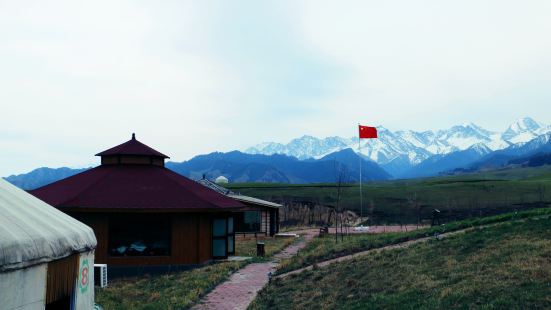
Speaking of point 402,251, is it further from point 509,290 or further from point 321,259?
point 509,290

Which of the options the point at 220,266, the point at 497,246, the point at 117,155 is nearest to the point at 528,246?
the point at 497,246

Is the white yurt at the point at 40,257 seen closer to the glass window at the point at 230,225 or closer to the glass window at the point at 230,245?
Answer: the glass window at the point at 230,225

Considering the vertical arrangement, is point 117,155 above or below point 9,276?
above

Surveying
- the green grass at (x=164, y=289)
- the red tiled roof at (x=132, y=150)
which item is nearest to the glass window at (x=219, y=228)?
the green grass at (x=164, y=289)

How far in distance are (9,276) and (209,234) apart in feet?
45.6

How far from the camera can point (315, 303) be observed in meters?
12.2

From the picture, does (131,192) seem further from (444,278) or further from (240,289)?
(444,278)

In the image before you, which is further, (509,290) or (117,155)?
(117,155)

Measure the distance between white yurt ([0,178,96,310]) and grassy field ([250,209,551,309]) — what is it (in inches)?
197

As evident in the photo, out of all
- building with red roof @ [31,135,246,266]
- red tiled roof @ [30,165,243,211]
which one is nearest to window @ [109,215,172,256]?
building with red roof @ [31,135,246,266]

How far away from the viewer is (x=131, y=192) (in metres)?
19.6

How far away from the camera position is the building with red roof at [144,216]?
61.7 feet

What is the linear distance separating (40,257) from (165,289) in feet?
27.8

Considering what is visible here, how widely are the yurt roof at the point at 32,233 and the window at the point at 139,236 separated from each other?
9866mm
